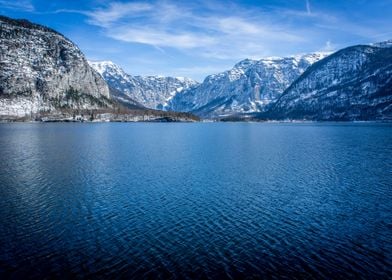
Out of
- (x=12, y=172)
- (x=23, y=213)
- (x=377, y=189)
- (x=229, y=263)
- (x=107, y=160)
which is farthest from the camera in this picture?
(x=107, y=160)

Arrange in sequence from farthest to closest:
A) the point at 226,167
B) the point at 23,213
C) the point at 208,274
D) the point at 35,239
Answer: the point at 226,167 < the point at 23,213 < the point at 35,239 < the point at 208,274

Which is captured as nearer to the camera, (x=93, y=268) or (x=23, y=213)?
(x=93, y=268)

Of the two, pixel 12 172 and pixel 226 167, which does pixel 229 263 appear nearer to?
pixel 226 167

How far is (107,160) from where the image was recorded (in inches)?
3647

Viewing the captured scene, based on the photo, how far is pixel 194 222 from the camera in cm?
4216

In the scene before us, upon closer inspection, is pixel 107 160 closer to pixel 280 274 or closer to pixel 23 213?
pixel 23 213

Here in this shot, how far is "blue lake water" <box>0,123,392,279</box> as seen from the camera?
30.3 metres

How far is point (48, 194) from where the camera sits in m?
54.1

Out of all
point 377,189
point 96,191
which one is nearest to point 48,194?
point 96,191

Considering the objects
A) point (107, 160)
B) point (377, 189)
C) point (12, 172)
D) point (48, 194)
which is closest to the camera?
point (48, 194)

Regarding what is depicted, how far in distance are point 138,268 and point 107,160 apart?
217 feet

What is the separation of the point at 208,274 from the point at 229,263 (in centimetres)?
294

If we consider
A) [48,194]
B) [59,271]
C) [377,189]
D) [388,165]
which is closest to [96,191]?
[48,194]

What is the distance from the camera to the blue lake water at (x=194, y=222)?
30328 mm
